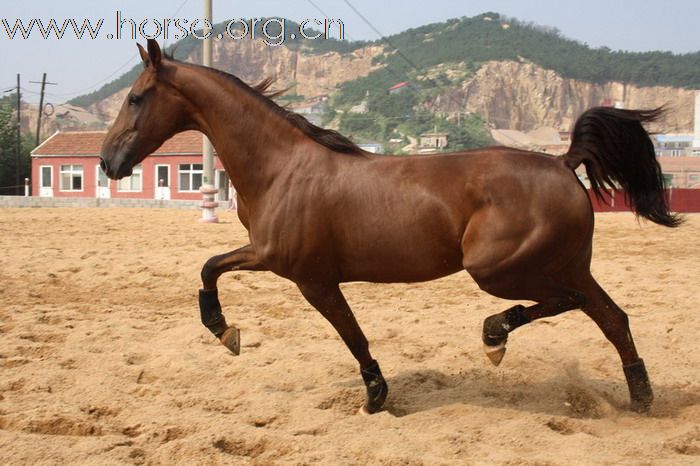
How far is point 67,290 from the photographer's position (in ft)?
25.8

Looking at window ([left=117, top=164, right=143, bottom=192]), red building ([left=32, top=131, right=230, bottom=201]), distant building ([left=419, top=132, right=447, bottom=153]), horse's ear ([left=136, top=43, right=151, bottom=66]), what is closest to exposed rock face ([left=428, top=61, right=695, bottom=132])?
distant building ([left=419, top=132, right=447, bottom=153])

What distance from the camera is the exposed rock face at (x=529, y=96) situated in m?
156

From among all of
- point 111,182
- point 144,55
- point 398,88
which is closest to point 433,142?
point 398,88

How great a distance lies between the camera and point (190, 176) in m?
40.7

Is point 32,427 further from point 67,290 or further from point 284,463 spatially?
point 67,290

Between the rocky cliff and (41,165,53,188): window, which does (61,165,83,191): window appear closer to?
(41,165,53,188): window

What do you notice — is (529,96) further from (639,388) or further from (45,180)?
(639,388)

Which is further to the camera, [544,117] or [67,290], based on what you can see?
Result: [544,117]

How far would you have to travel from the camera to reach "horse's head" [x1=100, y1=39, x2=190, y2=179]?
4.52 m

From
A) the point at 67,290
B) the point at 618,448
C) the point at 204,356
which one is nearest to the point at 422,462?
the point at 618,448

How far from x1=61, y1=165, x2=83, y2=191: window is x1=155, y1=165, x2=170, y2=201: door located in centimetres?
568

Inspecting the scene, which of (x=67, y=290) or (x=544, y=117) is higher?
(x=544, y=117)

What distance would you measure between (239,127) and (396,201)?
3.76 feet

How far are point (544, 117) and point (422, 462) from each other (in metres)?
163
